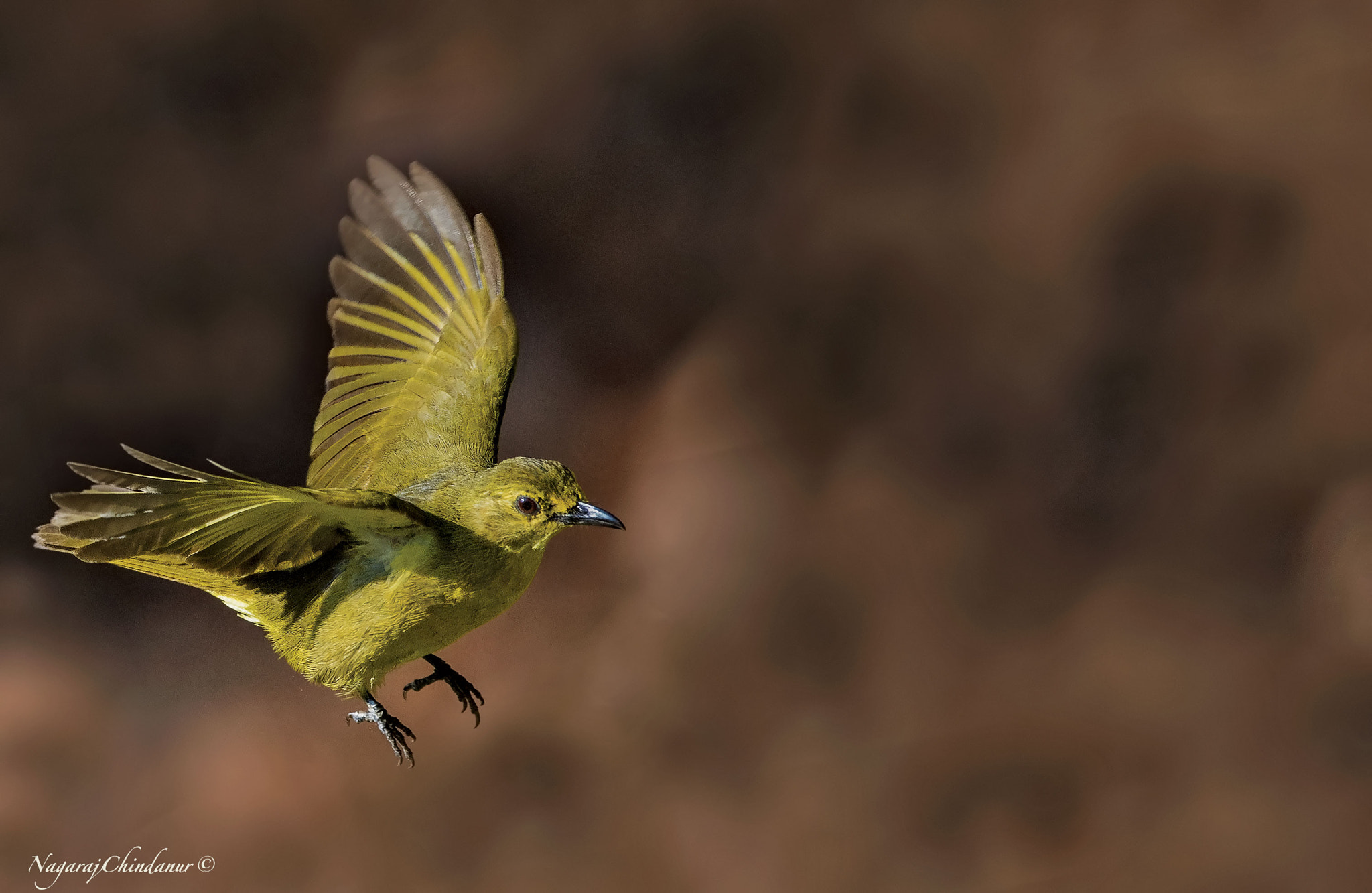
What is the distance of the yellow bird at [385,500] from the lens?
69cm

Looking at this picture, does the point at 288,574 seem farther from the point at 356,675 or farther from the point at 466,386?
the point at 466,386

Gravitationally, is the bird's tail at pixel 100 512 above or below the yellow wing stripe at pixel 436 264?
below

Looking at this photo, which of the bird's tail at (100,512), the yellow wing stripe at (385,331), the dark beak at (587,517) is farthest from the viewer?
the yellow wing stripe at (385,331)

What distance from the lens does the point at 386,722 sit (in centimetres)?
85

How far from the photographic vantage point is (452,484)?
890 mm

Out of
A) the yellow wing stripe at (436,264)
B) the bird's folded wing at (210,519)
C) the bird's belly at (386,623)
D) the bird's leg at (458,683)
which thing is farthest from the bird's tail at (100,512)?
the yellow wing stripe at (436,264)

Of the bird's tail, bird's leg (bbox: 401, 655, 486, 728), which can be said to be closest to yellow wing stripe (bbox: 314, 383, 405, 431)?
bird's leg (bbox: 401, 655, 486, 728)

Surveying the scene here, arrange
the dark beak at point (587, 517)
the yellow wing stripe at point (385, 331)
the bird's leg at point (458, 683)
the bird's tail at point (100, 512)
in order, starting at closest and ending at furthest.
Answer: the bird's tail at point (100, 512) < the dark beak at point (587, 517) < the bird's leg at point (458, 683) < the yellow wing stripe at point (385, 331)

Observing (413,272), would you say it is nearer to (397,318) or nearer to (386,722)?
(397,318)

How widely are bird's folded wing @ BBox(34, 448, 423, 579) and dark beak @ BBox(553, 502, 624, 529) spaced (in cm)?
10

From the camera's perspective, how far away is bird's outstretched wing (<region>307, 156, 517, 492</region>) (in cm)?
104

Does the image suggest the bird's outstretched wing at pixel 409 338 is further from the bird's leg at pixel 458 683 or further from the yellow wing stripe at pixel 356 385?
the bird's leg at pixel 458 683

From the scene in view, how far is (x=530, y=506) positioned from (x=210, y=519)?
0.68 feet

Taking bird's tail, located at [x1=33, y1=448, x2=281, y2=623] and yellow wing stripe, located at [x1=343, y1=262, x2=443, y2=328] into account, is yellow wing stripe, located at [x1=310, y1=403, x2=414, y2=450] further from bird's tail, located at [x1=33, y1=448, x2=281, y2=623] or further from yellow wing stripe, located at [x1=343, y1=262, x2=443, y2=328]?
bird's tail, located at [x1=33, y1=448, x2=281, y2=623]
